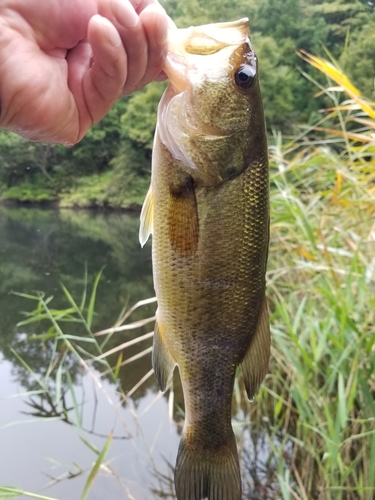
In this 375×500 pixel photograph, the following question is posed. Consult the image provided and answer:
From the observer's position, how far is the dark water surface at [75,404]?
4223mm

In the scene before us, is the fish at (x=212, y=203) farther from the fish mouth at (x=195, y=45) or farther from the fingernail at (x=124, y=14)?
the fingernail at (x=124, y=14)

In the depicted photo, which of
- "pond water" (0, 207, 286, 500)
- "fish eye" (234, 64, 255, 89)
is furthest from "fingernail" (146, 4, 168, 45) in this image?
"pond water" (0, 207, 286, 500)

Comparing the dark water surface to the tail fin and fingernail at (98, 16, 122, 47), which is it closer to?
the tail fin

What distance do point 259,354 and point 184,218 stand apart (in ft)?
1.49

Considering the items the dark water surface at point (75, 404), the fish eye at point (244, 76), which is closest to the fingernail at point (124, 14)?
the fish eye at point (244, 76)

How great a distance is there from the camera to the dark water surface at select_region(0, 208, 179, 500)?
422cm

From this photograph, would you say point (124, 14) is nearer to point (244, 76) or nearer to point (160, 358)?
point (244, 76)

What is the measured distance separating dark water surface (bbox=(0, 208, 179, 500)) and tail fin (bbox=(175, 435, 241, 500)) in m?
1.60

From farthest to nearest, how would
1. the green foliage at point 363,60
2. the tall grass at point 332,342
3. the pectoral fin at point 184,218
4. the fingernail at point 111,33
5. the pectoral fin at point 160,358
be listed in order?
the green foliage at point 363,60 → the tall grass at point 332,342 → the pectoral fin at point 160,358 → the pectoral fin at point 184,218 → the fingernail at point 111,33

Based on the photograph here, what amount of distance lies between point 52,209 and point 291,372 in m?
32.4

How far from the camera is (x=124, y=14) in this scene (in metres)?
1.24

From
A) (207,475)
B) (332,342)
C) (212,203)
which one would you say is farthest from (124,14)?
(332,342)

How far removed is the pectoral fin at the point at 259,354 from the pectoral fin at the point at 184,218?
11.0 inches

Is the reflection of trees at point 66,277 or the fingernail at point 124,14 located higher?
the fingernail at point 124,14
